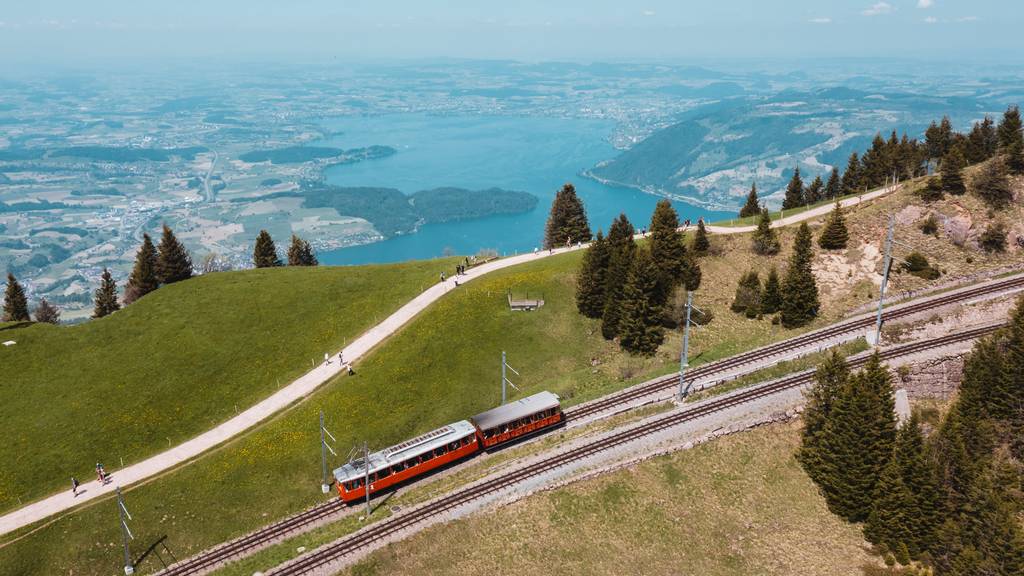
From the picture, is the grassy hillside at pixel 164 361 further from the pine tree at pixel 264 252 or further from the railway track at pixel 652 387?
the railway track at pixel 652 387

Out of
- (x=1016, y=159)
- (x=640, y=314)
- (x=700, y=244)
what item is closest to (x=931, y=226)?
(x=1016, y=159)

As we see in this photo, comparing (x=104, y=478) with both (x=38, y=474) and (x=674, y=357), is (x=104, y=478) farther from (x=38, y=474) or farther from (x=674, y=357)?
(x=674, y=357)

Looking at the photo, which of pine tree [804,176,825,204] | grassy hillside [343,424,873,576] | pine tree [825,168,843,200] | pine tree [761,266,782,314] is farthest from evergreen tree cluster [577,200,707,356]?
pine tree [804,176,825,204]

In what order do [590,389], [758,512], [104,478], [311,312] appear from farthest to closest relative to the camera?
1. [311,312]
2. [590,389]
3. [104,478]
4. [758,512]

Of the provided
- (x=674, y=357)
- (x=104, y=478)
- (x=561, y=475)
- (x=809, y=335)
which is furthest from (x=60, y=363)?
(x=809, y=335)

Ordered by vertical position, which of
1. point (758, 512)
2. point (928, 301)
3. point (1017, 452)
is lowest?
point (758, 512)

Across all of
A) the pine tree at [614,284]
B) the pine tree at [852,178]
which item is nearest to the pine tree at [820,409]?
the pine tree at [614,284]

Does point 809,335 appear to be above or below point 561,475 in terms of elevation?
above

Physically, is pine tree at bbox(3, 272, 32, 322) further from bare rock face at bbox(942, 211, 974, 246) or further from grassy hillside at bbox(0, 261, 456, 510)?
bare rock face at bbox(942, 211, 974, 246)
